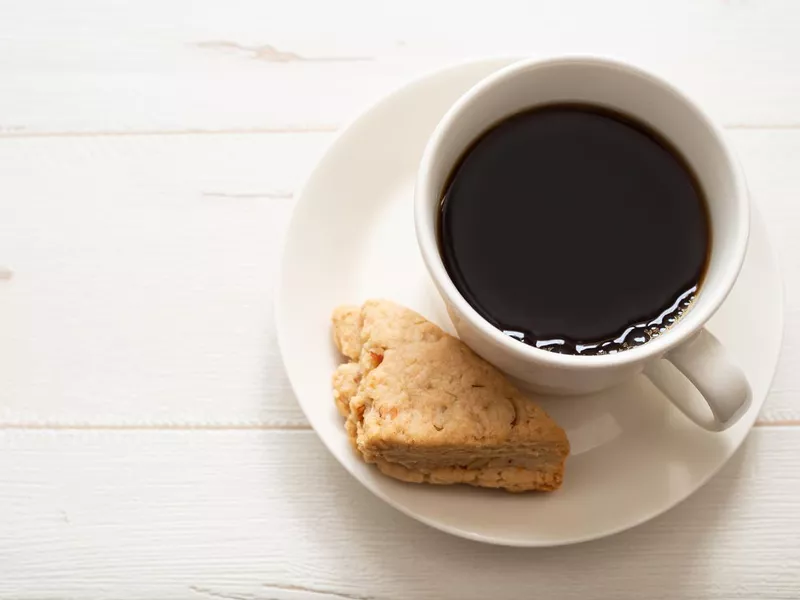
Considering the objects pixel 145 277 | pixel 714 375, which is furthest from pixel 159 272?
pixel 714 375

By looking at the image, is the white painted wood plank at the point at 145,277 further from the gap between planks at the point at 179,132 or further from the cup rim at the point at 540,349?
the cup rim at the point at 540,349

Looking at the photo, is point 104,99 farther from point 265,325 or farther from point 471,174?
point 471,174

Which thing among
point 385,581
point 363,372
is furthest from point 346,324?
point 385,581

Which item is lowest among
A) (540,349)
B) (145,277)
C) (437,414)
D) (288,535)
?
(288,535)

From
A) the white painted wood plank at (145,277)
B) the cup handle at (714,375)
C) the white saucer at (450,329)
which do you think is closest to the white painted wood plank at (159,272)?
the white painted wood plank at (145,277)

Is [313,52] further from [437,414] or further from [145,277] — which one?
[437,414]

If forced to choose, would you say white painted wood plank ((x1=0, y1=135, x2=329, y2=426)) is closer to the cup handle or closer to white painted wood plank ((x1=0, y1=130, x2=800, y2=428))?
white painted wood plank ((x1=0, y1=130, x2=800, y2=428))

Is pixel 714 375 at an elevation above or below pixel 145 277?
above
